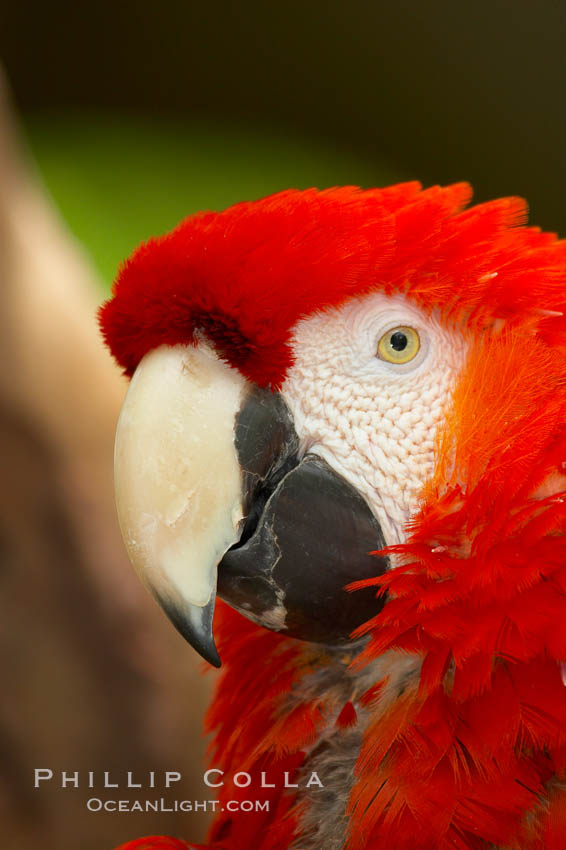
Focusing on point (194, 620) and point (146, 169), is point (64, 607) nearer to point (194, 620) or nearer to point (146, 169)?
point (194, 620)

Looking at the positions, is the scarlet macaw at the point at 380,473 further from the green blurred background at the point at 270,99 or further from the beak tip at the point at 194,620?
the green blurred background at the point at 270,99

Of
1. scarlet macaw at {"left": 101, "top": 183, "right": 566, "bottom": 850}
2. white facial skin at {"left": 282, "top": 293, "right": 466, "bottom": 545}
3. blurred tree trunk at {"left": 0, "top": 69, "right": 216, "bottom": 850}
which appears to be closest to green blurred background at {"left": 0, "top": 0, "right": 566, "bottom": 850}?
blurred tree trunk at {"left": 0, "top": 69, "right": 216, "bottom": 850}

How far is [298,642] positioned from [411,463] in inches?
9.0

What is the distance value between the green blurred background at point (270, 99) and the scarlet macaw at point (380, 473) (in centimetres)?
149

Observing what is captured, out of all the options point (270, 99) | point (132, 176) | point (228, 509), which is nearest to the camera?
point (228, 509)

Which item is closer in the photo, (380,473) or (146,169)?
(380,473)

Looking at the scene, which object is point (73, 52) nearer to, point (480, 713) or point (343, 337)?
point (343, 337)

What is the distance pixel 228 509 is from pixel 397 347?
0.21 metres

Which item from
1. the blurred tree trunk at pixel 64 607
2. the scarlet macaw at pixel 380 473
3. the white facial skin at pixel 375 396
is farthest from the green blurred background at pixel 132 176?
the white facial skin at pixel 375 396

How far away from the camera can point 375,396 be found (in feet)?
2.28

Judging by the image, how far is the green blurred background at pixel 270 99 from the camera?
2.15 m

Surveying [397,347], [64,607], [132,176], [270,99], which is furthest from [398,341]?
[270,99]

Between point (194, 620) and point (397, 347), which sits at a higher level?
point (397, 347)

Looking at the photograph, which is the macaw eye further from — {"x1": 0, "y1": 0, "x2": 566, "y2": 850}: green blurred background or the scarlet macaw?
{"x1": 0, "y1": 0, "x2": 566, "y2": 850}: green blurred background
